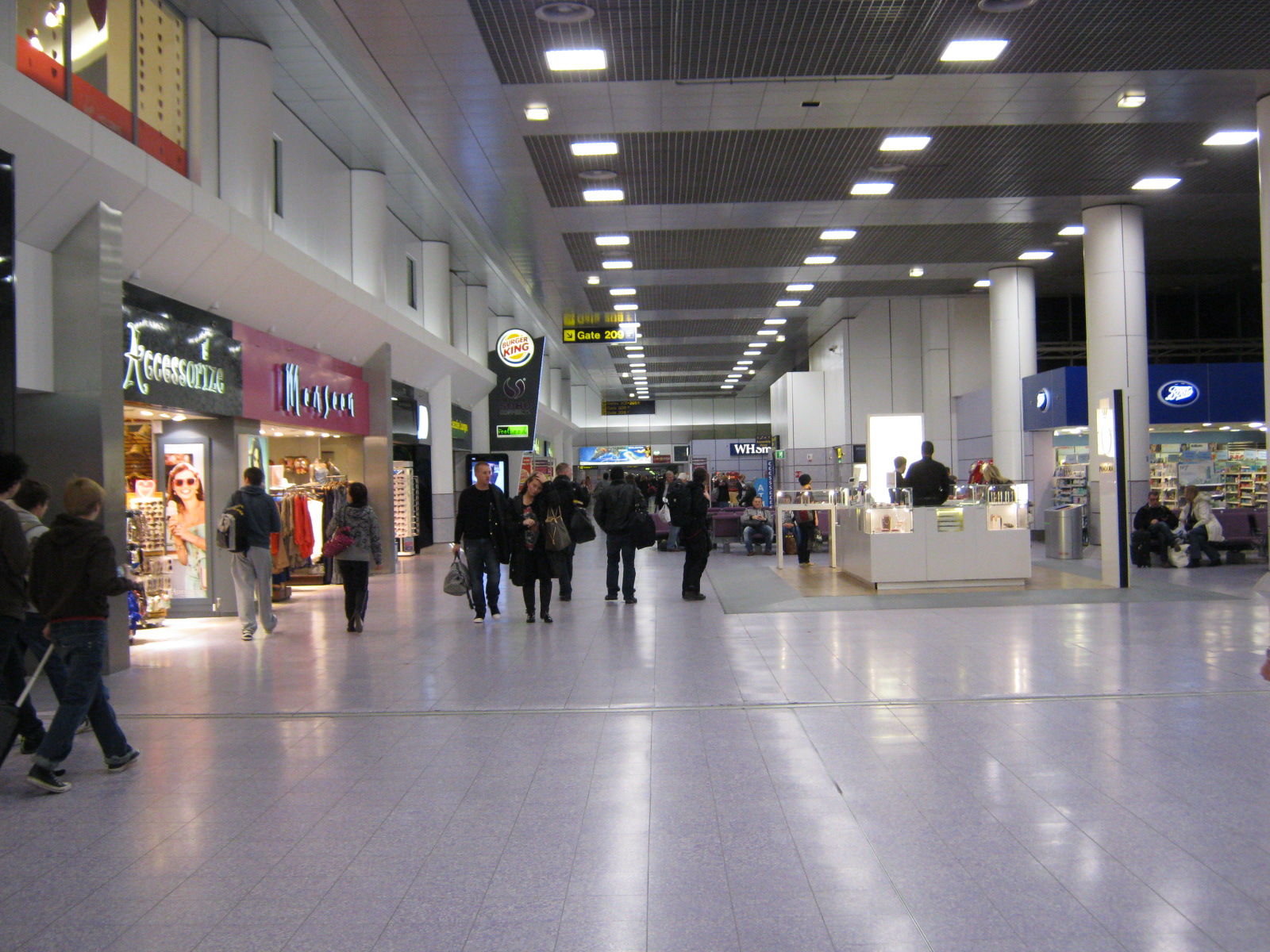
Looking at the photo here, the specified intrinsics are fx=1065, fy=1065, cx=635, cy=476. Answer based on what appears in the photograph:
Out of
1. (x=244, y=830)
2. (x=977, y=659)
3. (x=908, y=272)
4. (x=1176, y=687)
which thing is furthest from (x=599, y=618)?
(x=908, y=272)

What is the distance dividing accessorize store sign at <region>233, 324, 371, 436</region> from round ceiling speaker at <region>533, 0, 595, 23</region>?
16.6ft

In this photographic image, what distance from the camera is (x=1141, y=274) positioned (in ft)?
50.4

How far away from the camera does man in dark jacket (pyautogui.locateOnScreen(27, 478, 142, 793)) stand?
15.7ft

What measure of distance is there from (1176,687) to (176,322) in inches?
345

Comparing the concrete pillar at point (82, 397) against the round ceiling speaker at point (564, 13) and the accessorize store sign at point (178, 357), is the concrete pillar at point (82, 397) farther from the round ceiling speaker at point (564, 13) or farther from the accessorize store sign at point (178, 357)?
the round ceiling speaker at point (564, 13)

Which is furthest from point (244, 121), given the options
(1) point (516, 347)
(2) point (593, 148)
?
(1) point (516, 347)

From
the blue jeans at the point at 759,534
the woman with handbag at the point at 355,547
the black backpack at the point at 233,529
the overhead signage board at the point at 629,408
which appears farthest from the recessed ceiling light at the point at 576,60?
the overhead signage board at the point at 629,408

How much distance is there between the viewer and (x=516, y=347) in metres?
25.6

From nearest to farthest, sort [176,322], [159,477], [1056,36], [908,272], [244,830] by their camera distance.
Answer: [244,830] < [1056,36] < [176,322] < [159,477] < [908,272]

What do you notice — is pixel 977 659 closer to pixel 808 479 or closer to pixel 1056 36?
pixel 1056 36

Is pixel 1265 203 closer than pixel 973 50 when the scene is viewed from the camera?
No

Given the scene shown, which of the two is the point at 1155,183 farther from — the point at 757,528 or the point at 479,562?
the point at 479,562

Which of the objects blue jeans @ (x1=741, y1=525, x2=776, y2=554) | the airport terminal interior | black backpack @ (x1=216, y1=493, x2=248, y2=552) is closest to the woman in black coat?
the airport terminal interior

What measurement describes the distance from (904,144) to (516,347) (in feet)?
48.0
